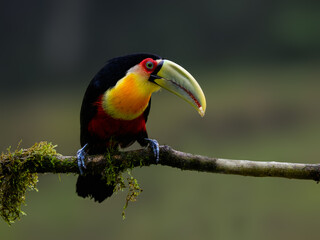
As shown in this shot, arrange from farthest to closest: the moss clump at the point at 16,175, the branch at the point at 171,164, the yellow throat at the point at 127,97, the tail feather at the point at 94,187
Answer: the tail feather at the point at 94,187 → the yellow throat at the point at 127,97 → the moss clump at the point at 16,175 → the branch at the point at 171,164

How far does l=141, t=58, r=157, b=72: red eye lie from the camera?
2.75 metres

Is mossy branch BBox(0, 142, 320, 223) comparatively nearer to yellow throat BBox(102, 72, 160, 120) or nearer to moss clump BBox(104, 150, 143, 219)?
moss clump BBox(104, 150, 143, 219)

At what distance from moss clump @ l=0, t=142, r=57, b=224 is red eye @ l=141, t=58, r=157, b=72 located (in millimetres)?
702

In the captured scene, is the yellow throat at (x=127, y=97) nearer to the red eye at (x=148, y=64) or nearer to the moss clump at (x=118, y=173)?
the red eye at (x=148, y=64)

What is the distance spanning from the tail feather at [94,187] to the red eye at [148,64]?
696 mm

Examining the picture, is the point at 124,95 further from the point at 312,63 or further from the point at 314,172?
the point at 312,63

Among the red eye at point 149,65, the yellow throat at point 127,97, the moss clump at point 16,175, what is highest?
the red eye at point 149,65

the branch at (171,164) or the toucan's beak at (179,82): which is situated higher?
the toucan's beak at (179,82)

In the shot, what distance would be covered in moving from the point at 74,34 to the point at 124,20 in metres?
0.94

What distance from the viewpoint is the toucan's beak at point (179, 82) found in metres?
2.73

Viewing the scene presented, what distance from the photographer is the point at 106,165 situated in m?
2.52

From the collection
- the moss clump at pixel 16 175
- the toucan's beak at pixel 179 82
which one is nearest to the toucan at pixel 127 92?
the toucan's beak at pixel 179 82

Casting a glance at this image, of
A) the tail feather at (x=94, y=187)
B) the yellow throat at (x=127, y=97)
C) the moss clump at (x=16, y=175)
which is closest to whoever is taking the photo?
the moss clump at (x=16, y=175)

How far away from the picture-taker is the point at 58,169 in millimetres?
2424
